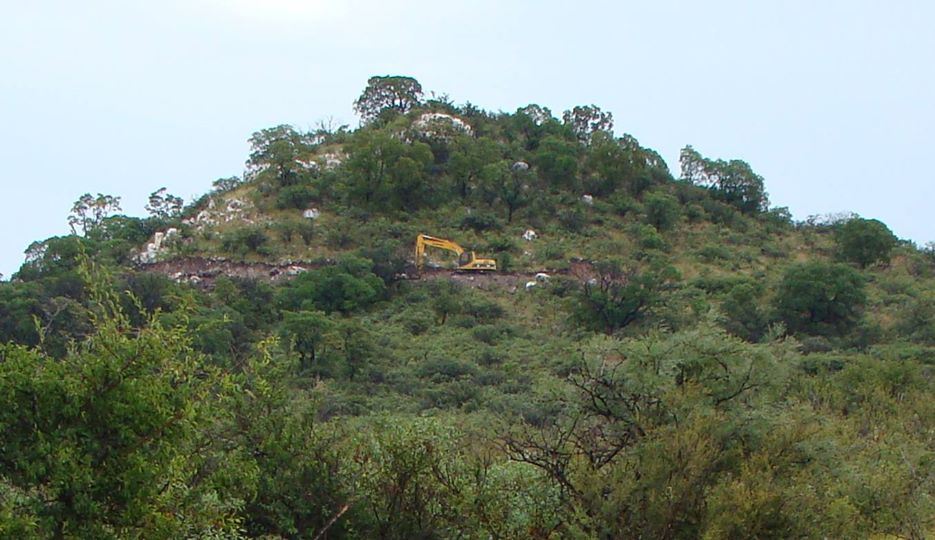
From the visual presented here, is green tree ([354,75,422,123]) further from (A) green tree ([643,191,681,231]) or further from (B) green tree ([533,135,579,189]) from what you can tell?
(A) green tree ([643,191,681,231])

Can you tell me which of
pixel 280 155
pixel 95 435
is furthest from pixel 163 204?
pixel 95 435

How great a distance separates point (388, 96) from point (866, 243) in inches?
1203

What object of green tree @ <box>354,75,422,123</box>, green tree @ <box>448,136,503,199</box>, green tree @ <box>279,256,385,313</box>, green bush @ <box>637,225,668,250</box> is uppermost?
green tree @ <box>354,75,422,123</box>

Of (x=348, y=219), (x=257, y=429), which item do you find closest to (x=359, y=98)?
(x=348, y=219)

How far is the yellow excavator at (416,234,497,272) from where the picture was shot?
143 feet

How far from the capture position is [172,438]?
6.63 meters

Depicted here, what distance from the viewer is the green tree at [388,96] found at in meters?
63.3

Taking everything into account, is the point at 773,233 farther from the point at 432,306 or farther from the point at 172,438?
the point at 172,438

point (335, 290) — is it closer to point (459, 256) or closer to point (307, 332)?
point (307, 332)

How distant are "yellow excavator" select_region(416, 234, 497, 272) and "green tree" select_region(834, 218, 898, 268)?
16.7 metres

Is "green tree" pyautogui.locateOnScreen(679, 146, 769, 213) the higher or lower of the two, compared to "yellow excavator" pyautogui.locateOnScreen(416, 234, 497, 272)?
higher

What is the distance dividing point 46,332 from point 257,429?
4389mm

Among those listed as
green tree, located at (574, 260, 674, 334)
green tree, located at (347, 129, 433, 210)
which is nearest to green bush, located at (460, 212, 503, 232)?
green tree, located at (347, 129, 433, 210)

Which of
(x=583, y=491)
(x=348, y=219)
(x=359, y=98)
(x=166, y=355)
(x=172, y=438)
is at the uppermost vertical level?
(x=359, y=98)
